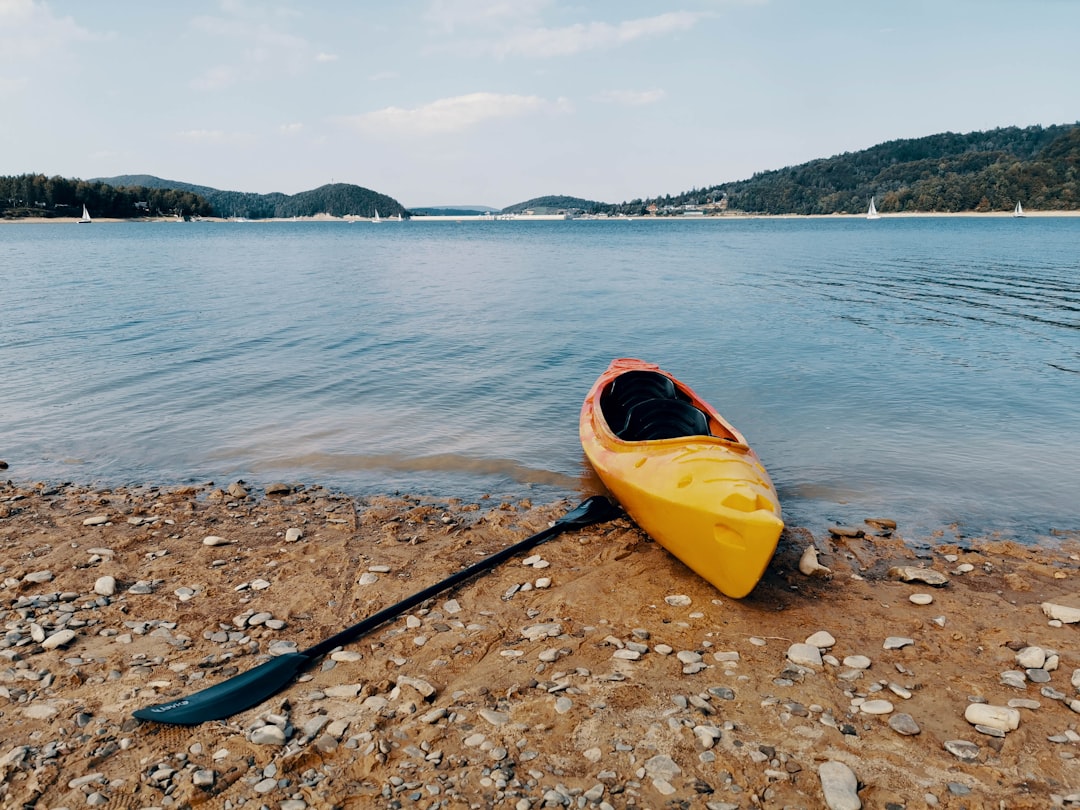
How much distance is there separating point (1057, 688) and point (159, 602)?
835cm

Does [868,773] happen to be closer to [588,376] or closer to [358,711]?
[358,711]

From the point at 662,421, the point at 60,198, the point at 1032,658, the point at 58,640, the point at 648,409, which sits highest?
the point at 60,198

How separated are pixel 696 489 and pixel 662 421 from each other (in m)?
3.53

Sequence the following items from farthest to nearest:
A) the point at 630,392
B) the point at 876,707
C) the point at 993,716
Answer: the point at 630,392 → the point at 876,707 → the point at 993,716

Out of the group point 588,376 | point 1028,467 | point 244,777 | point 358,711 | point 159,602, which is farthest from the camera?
point 588,376

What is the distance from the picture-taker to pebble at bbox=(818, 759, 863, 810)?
4.38 metres

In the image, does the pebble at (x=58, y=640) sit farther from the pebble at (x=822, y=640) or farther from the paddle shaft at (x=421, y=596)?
the pebble at (x=822, y=640)

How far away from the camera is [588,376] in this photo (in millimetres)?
19156

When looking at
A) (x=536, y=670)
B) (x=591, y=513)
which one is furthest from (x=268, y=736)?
(x=591, y=513)

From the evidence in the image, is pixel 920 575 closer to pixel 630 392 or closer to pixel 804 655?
pixel 804 655

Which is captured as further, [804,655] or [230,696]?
[804,655]

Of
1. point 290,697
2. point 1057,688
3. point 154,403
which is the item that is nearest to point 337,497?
point 290,697

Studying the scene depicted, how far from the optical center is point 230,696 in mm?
5340

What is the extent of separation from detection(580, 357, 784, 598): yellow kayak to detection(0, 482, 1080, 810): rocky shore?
1.40ft
